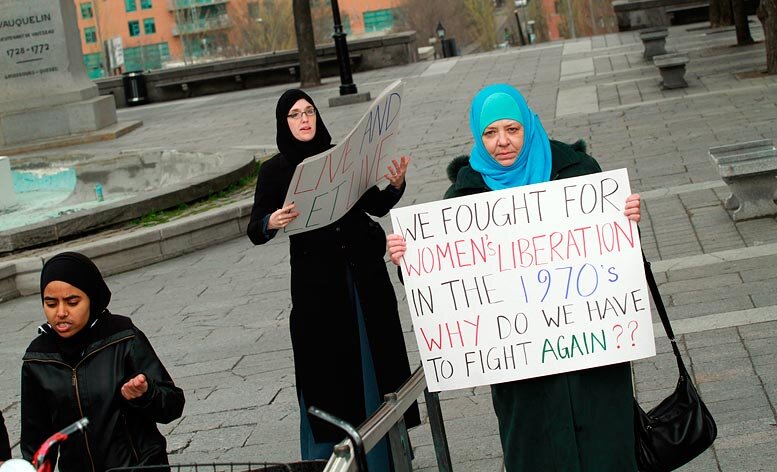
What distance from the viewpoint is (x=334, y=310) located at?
5082 millimetres

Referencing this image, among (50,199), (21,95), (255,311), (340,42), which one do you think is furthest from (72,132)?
(255,311)

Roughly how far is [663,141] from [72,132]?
13.2 meters

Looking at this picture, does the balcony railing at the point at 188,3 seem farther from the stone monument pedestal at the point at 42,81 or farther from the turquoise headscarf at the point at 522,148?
the turquoise headscarf at the point at 522,148

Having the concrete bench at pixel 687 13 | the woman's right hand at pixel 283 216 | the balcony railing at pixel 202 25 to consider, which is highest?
the balcony railing at pixel 202 25

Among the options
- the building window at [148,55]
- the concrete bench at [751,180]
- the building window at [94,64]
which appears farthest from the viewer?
the building window at [148,55]

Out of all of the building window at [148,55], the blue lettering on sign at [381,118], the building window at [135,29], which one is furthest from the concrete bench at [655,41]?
the building window at [135,29]

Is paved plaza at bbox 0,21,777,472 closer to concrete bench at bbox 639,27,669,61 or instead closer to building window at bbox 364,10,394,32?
concrete bench at bbox 639,27,669,61

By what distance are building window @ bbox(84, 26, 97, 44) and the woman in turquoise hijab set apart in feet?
297

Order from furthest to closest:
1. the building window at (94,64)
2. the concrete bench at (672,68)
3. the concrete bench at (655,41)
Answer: the building window at (94,64)
the concrete bench at (655,41)
the concrete bench at (672,68)

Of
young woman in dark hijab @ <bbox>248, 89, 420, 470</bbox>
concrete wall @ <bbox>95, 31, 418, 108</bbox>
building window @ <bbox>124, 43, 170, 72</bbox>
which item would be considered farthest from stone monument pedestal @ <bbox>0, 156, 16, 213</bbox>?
building window @ <bbox>124, 43, 170, 72</bbox>

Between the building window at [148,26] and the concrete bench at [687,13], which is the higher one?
the building window at [148,26]

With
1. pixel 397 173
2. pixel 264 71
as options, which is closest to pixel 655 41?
pixel 264 71

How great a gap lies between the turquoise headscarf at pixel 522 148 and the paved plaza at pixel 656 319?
173 cm

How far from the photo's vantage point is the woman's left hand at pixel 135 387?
3.92 metres
